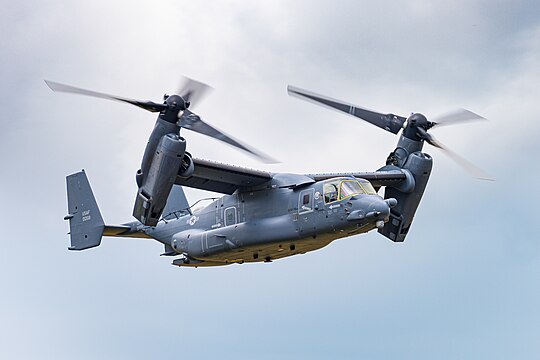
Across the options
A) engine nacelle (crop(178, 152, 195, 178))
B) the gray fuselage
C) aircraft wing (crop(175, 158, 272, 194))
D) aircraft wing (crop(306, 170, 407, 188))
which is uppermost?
aircraft wing (crop(306, 170, 407, 188))

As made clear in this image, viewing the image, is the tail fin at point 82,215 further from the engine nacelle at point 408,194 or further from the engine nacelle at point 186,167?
the engine nacelle at point 408,194

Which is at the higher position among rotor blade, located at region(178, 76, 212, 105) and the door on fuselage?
rotor blade, located at region(178, 76, 212, 105)

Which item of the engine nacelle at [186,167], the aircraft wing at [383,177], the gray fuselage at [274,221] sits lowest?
the gray fuselage at [274,221]

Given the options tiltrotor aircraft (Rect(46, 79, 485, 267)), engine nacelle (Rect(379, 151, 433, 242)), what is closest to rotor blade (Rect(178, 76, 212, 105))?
tiltrotor aircraft (Rect(46, 79, 485, 267))

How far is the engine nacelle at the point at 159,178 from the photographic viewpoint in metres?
28.3

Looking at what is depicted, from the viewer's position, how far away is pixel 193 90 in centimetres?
2939

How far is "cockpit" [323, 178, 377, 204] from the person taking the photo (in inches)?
1148

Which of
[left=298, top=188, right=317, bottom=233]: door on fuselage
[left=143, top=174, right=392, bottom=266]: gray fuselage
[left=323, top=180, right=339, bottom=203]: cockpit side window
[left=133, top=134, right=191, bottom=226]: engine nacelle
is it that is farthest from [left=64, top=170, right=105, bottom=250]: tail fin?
[left=323, top=180, right=339, bottom=203]: cockpit side window

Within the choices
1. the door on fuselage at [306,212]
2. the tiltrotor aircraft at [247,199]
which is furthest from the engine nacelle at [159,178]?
the door on fuselage at [306,212]

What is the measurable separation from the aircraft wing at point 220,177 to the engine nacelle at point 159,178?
3.70 feet

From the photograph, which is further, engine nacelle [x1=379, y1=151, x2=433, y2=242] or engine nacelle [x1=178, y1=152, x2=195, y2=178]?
engine nacelle [x1=379, y1=151, x2=433, y2=242]

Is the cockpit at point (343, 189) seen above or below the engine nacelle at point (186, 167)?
below

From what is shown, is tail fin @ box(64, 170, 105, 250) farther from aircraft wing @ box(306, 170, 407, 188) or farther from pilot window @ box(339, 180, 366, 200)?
aircraft wing @ box(306, 170, 407, 188)

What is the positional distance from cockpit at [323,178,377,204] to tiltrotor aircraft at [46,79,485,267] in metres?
0.03
